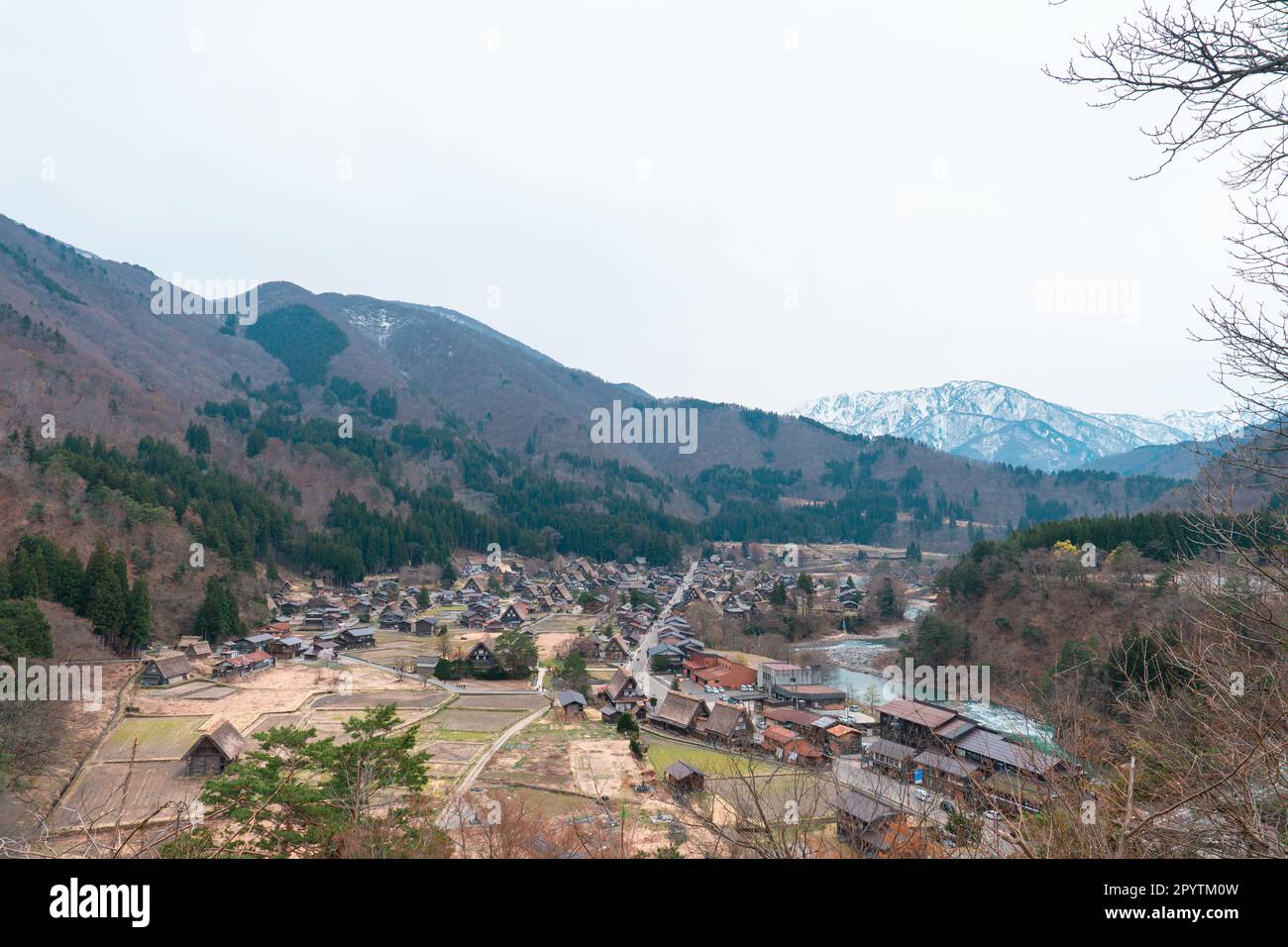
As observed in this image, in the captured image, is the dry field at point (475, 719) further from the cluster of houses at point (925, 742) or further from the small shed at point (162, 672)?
the cluster of houses at point (925, 742)

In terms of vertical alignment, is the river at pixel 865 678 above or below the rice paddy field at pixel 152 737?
below

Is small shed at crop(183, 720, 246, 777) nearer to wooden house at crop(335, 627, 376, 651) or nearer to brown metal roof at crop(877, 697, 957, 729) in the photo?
wooden house at crop(335, 627, 376, 651)

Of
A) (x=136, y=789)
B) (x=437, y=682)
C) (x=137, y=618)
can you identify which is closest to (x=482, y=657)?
(x=437, y=682)

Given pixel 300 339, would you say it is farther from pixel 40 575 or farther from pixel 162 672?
pixel 162 672

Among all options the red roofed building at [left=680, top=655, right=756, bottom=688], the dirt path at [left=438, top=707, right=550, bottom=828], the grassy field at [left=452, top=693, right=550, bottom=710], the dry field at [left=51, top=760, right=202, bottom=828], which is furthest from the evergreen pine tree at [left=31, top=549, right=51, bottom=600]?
the red roofed building at [left=680, top=655, right=756, bottom=688]

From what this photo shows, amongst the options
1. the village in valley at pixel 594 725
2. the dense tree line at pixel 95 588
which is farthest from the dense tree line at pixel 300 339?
the dense tree line at pixel 95 588

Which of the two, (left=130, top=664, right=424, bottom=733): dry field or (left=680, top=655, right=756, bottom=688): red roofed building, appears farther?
(left=680, top=655, right=756, bottom=688): red roofed building

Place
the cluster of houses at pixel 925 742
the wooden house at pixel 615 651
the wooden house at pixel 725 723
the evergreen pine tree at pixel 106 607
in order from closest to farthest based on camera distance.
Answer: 1. the cluster of houses at pixel 925 742
2. the wooden house at pixel 725 723
3. the evergreen pine tree at pixel 106 607
4. the wooden house at pixel 615 651
